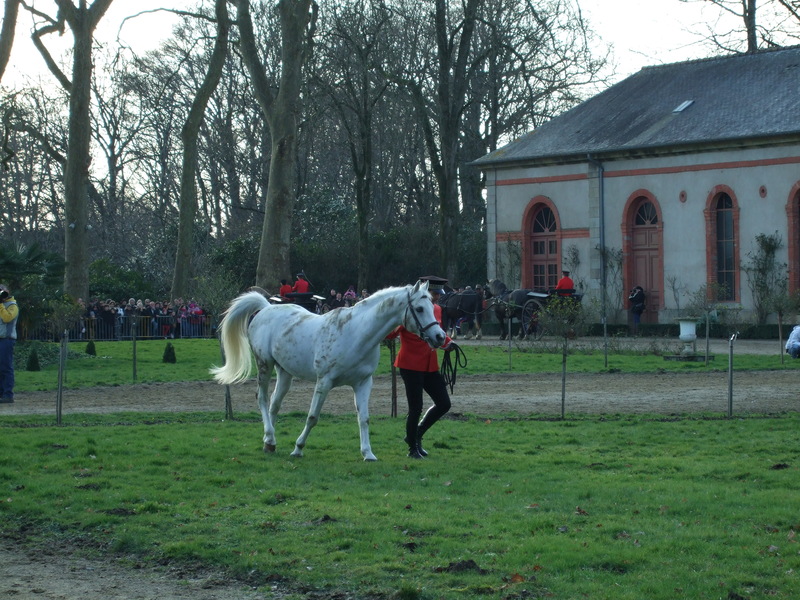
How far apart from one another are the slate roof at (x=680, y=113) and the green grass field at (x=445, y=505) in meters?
27.0

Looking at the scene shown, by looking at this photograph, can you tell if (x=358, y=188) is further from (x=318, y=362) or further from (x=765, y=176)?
(x=318, y=362)

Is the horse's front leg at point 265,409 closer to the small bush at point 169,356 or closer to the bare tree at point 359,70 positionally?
the small bush at point 169,356

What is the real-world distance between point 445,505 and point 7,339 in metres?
11.6

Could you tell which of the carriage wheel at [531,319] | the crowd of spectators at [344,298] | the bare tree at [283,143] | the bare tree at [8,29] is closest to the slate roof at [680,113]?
the crowd of spectators at [344,298]

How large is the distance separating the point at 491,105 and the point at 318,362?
40761 millimetres

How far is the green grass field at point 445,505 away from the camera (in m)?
7.23

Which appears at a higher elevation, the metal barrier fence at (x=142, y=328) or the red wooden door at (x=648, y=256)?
the red wooden door at (x=648, y=256)

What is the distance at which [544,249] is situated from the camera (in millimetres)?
46281

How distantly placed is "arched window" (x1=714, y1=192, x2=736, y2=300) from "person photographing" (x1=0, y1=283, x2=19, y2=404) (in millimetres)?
28118

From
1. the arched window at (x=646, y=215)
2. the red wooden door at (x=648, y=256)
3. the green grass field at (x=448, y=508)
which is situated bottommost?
the green grass field at (x=448, y=508)

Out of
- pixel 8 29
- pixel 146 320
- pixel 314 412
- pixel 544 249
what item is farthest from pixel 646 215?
pixel 314 412

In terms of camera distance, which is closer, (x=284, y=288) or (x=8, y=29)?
(x=8, y=29)

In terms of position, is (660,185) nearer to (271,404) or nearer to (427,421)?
(427,421)

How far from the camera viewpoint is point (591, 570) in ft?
23.8
